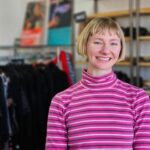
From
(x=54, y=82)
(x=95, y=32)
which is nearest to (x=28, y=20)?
(x=54, y=82)

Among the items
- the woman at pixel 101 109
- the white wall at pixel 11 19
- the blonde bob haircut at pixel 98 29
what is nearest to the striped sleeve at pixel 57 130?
the woman at pixel 101 109

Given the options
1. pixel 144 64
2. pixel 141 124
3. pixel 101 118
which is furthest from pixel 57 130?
pixel 144 64

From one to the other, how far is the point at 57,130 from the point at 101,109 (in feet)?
0.62

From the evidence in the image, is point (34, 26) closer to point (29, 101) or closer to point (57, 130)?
point (29, 101)

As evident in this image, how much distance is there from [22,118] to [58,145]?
1552mm

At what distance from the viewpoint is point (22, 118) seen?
271 centimetres

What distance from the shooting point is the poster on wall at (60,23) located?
3.85 m

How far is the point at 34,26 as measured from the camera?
13.7ft

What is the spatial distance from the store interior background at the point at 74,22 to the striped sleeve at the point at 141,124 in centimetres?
218

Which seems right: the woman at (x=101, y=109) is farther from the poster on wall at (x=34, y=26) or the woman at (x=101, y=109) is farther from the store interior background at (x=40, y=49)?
the poster on wall at (x=34, y=26)

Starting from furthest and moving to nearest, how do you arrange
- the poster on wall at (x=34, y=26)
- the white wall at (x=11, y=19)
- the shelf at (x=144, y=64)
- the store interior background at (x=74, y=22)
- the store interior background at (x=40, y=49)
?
1. the white wall at (x=11, y=19)
2. the poster on wall at (x=34, y=26)
3. the store interior background at (x=74, y=22)
4. the shelf at (x=144, y=64)
5. the store interior background at (x=40, y=49)

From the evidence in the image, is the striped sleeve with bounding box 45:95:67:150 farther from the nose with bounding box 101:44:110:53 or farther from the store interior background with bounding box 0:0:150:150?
the store interior background with bounding box 0:0:150:150

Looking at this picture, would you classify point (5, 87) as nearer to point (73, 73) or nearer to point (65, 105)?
point (73, 73)

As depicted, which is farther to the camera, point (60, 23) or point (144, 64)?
point (60, 23)
